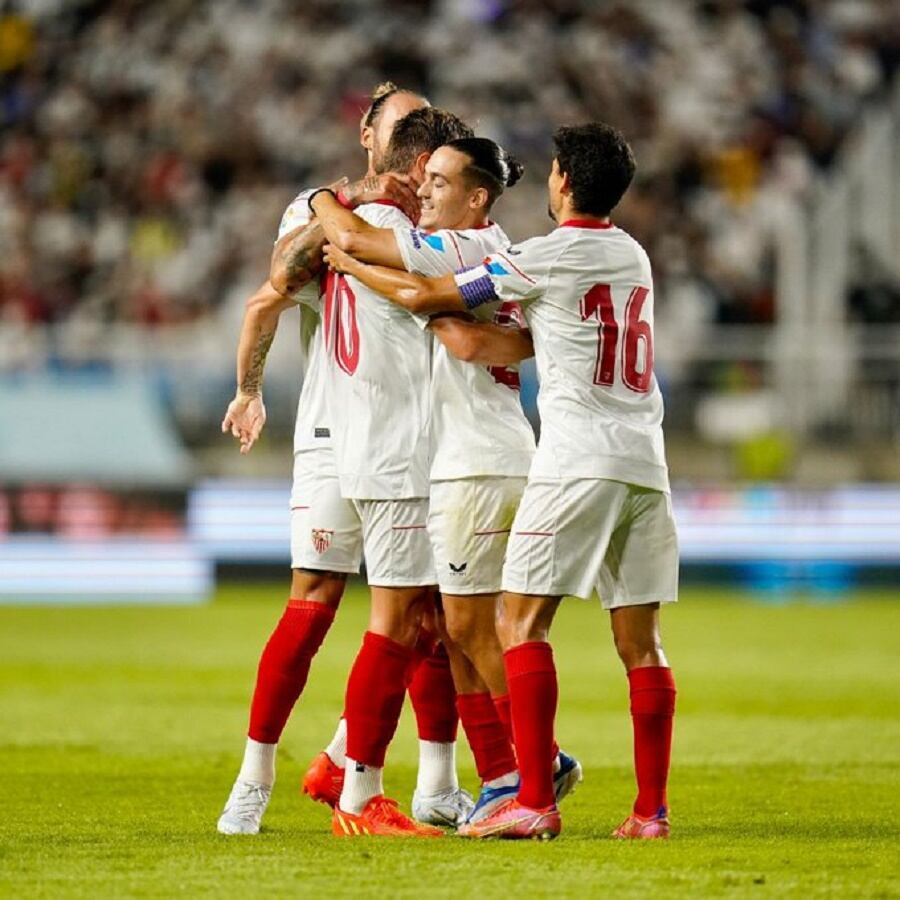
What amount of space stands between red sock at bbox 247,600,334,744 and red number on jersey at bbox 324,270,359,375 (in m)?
0.79

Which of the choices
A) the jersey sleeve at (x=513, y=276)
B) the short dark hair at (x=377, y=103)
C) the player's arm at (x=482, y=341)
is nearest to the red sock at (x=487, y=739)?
the player's arm at (x=482, y=341)

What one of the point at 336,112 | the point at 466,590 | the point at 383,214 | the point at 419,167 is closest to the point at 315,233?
the point at 383,214

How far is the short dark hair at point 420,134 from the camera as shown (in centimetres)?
637

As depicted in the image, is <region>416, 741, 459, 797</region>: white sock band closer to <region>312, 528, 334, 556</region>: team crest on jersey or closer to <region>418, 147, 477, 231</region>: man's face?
<region>312, 528, 334, 556</region>: team crest on jersey

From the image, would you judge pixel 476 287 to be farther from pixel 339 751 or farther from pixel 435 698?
pixel 339 751

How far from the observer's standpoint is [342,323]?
6.37m

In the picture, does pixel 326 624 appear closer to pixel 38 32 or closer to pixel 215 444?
pixel 215 444

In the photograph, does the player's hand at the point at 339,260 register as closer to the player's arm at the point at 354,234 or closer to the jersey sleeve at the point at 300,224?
the player's arm at the point at 354,234

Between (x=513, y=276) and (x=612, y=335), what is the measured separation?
13.6 inches

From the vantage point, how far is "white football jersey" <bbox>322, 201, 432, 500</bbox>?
6.27 meters

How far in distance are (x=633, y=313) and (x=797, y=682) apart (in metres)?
6.38

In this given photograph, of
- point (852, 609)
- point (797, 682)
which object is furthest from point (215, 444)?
point (797, 682)

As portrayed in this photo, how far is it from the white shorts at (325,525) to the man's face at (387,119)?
0.98m

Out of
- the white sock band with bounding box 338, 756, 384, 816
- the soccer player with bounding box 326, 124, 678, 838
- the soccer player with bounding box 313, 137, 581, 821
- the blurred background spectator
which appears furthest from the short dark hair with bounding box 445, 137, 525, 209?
the blurred background spectator
